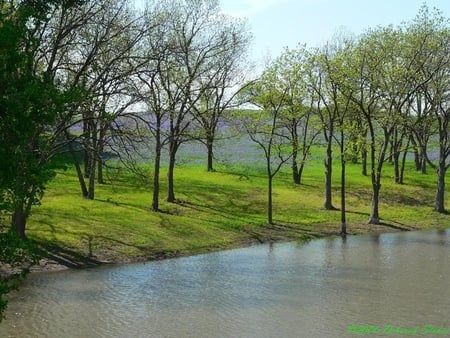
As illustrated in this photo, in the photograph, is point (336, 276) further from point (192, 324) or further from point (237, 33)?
point (237, 33)

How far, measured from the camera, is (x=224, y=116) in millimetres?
53156

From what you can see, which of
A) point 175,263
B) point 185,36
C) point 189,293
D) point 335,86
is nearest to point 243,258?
point 175,263

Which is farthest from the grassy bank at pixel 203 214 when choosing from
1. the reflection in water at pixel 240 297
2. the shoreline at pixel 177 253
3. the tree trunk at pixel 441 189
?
the reflection in water at pixel 240 297

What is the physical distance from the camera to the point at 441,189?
4412 cm

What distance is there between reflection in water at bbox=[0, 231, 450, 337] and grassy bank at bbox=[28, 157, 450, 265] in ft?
8.20

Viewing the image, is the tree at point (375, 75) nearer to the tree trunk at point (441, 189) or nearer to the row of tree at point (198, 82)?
the row of tree at point (198, 82)

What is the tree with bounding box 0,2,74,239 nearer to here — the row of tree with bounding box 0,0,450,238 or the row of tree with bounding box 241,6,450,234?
the row of tree with bounding box 0,0,450,238

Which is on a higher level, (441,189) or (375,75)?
(375,75)

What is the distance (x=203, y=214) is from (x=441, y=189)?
1928cm

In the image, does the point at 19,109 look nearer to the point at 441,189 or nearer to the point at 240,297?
the point at 240,297

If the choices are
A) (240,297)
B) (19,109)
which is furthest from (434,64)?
(19,109)

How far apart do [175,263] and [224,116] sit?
1132 inches

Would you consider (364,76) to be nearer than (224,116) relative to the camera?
Yes

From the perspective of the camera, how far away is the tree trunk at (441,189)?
43.9m
